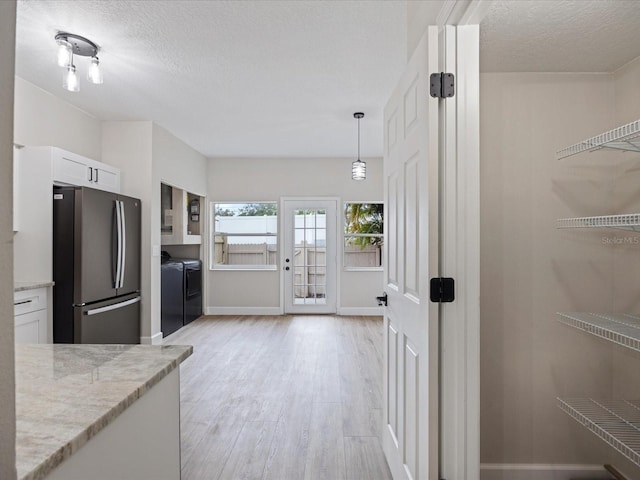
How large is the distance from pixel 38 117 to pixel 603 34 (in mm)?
4313

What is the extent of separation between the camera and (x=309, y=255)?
21.6ft

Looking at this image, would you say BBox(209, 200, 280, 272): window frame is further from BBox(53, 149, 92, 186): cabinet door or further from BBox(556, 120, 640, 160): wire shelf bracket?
BBox(556, 120, 640, 160): wire shelf bracket

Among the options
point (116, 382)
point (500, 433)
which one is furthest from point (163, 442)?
point (500, 433)

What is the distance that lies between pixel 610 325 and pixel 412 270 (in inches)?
35.4

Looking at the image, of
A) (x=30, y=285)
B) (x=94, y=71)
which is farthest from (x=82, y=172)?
(x=94, y=71)

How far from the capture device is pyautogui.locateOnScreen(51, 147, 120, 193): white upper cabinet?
3.43m

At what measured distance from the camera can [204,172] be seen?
6.44 m

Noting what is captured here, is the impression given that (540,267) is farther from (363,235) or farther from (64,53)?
(363,235)

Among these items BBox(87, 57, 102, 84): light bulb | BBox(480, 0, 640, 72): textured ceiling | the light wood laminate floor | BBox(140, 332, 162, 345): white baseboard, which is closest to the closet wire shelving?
BBox(480, 0, 640, 72): textured ceiling

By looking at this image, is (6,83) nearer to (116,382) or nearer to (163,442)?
(116,382)

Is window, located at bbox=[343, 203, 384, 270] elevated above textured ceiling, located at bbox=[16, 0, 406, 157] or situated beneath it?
situated beneath

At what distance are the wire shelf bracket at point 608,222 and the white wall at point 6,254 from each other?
5.79 feet

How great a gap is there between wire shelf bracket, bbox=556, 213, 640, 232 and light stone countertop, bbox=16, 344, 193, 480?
166 centimetres

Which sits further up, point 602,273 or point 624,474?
point 602,273
